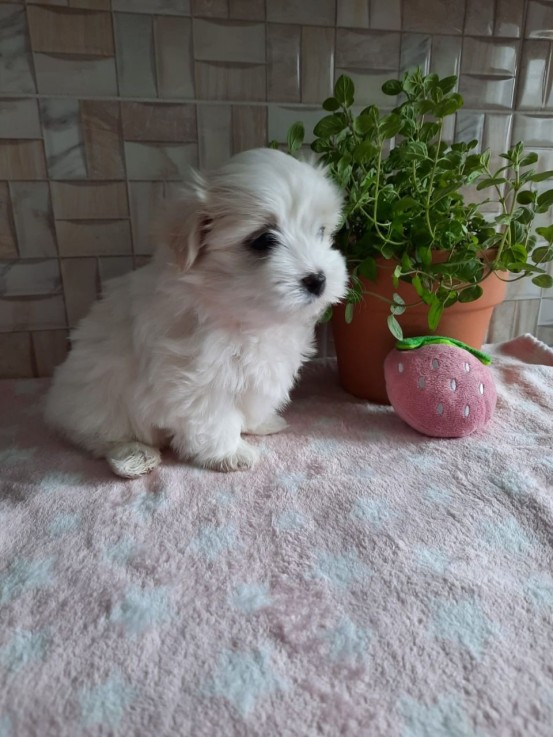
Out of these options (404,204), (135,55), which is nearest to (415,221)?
(404,204)

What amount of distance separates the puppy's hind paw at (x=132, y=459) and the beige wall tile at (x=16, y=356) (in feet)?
2.21

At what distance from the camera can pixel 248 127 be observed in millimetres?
1646

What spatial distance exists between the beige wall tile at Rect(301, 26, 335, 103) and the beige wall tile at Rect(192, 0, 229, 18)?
0.23m

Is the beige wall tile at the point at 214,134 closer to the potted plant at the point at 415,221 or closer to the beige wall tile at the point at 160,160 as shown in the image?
the beige wall tile at the point at 160,160

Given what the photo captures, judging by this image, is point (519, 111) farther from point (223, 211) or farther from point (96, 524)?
point (96, 524)

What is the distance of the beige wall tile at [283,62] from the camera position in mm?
1594

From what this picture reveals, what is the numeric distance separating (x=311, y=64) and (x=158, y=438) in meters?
1.18

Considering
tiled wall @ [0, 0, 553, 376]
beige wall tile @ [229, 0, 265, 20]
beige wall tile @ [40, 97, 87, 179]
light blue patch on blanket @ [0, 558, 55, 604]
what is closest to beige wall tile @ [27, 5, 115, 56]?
tiled wall @ [0, 0, 553, 376]

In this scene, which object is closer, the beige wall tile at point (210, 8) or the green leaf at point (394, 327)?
→ the green leaf at point (394, 327)

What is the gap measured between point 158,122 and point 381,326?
87 centimetres

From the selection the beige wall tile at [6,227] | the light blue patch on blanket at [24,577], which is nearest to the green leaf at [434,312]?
the light blue patch on blanket at [24,577]

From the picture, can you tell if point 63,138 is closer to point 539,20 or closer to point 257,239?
point 257,239

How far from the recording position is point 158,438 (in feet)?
4.46

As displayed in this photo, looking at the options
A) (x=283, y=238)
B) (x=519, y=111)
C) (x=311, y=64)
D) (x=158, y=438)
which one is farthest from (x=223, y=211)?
(x=519, y=111)
